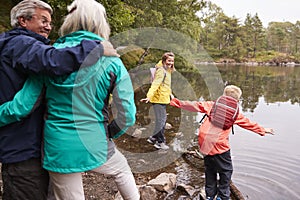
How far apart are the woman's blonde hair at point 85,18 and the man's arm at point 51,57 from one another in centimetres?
18

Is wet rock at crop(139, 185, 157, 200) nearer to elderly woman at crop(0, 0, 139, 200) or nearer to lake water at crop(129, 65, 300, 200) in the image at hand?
lake water at crop(129, 65, 300, 200)

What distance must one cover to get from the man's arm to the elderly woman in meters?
0.07

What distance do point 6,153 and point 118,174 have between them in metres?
0.82

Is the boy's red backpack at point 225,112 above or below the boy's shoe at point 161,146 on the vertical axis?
above

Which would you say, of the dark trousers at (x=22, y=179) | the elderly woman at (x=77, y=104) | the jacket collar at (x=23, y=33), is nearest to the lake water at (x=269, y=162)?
the elderly woman at (x=77, y=104)

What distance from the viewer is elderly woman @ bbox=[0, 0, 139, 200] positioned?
165 centimetres

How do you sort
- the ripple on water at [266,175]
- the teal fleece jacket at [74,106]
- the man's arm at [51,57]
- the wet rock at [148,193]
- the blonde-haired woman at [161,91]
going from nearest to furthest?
1. the man's arm at [51,57]
2. the teal fleece jacket at [74,106]
3. the wet rock at [148,193]
4. the ripple on water at [266,175]
5. the blonde-haired woman at [161,91]

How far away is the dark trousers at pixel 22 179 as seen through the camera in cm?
173

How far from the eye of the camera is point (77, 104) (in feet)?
5.59

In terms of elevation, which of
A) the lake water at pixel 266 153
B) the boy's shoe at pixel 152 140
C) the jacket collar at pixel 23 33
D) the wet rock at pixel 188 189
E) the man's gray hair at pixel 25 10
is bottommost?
the lake water at pixel 266 153

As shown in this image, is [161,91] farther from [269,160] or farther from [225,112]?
[269,160]

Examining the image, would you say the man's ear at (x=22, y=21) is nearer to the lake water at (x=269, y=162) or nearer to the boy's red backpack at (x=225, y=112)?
the boy's red backpack at (x=225, y=112)

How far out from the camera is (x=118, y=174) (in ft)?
6.95

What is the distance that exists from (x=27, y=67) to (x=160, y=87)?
3564 millimetres
